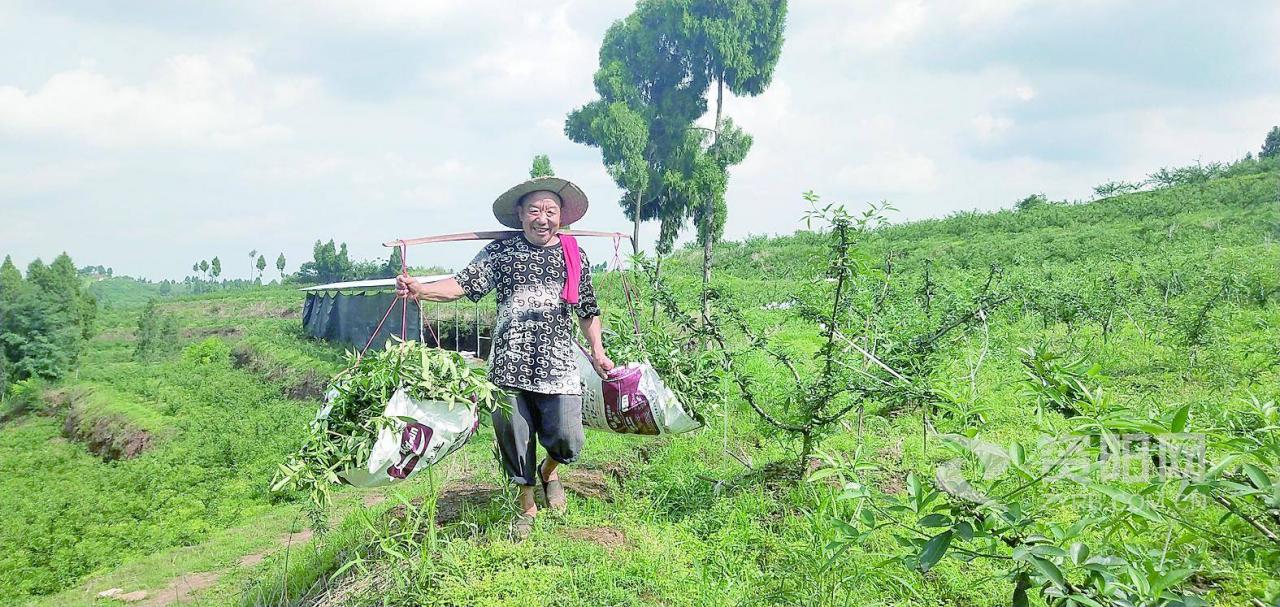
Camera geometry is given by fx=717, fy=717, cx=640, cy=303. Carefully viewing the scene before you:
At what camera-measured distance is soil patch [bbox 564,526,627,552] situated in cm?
288

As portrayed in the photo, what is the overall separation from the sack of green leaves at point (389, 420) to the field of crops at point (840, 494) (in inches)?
6.7

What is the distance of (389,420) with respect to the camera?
8.05 feet

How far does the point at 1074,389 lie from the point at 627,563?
176cm

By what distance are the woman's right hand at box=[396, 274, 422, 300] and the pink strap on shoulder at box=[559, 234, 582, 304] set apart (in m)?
0.62

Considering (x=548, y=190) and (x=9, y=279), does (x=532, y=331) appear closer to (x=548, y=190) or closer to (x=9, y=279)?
(x=548, y=190)

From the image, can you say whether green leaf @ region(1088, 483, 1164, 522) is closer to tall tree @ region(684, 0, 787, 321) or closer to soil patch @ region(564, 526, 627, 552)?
soil patch @ region(564, 526, 627, 552)

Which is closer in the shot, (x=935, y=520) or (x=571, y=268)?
(x=935, y=520)

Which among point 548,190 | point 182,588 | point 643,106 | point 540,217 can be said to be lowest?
point 182,588

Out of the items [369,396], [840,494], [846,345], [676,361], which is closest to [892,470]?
[846,345]

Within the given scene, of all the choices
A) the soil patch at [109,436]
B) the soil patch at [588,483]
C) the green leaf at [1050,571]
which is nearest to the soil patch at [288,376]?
the soil patch at [109,436]

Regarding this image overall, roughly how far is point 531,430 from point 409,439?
2.17 ft

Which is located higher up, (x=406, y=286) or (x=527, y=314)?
(x=406, y=286)

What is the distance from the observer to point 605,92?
13008 millimetres

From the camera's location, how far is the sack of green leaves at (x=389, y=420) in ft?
7.99
